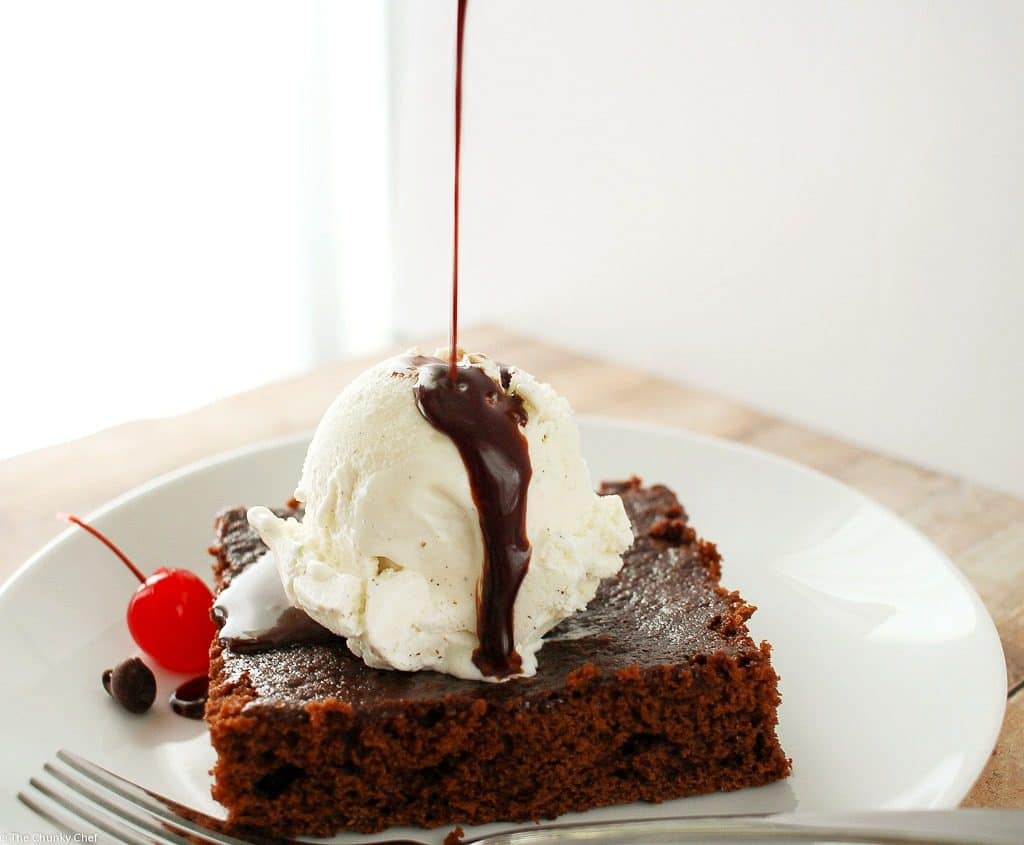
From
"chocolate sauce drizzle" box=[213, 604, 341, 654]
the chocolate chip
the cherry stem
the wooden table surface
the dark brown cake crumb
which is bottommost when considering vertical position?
the wooden table surface

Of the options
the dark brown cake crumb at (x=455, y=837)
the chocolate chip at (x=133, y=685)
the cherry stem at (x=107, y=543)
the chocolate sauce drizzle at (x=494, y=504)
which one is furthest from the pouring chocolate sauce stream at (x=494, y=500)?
the cherry stem at (x=107, y=543)

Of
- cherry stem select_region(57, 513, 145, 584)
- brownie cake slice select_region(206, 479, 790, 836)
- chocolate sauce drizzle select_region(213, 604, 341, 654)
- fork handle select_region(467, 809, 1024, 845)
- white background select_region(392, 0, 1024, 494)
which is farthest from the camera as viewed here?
white background select_region(392, 0, 1024, 494)

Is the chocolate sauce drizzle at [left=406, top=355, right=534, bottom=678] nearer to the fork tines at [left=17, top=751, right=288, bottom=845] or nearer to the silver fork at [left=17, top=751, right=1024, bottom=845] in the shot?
the silver fork at [left=17, top=751, right=1024, bottom=845]

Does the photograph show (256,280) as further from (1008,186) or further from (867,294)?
(1008,186)

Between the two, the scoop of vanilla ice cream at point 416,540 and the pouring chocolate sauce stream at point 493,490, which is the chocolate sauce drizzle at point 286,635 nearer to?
the scoop of vanilla ice cream at point 416,540

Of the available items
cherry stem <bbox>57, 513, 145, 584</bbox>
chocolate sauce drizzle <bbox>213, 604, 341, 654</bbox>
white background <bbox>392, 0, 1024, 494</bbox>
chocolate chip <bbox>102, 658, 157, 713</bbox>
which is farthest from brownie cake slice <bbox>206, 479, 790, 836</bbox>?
white background <bbox>392, 0, 1024, 494</bbox>

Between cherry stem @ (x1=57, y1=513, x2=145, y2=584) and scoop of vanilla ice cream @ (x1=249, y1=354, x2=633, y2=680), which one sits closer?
scoop of vanilla ice cream @ (x1=249, y1=354, x2=633, y2=680)

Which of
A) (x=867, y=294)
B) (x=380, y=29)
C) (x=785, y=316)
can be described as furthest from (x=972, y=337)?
(x=380, y=29)

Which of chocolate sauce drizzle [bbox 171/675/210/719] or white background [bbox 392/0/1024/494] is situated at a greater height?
white background [bbox 392/0/1024/494]
